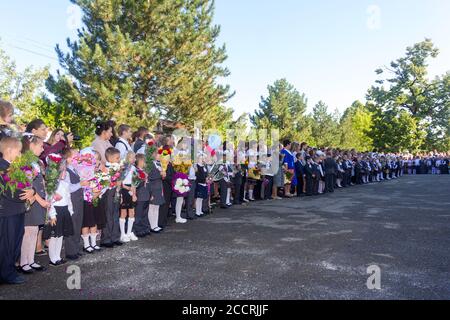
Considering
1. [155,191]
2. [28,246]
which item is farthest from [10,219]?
[155,191]

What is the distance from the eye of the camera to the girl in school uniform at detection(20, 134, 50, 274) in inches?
212

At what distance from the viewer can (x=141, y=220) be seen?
7.90m

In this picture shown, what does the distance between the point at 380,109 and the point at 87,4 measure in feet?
133

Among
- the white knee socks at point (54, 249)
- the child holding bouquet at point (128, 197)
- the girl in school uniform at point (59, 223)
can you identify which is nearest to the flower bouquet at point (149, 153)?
the child holding bouquet at point (128, 197)

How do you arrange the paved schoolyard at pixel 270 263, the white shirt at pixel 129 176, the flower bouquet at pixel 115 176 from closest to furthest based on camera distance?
1. the paved schoolyard at pixel 270 263
2. the flower bouquet at pixel 115 176
3. the white shirt at pixel 129 176

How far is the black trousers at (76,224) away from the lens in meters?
6.03

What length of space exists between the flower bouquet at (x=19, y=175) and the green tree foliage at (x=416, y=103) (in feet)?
162

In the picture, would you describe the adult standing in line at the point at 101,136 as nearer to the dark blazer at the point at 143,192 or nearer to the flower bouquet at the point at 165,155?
the dark blazer at the point at 143,192

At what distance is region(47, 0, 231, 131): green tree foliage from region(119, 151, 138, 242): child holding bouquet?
14.8 m

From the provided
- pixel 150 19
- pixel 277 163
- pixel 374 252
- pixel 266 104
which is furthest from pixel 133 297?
pixel 266 104

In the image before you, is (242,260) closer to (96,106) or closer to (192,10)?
(96,106)

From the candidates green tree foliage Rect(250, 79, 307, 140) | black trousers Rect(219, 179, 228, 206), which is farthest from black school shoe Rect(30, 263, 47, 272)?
green tree foliage Rect(250, 79, 307, 140)

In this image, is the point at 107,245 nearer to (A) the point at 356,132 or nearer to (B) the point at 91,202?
(B) the point at 91,202

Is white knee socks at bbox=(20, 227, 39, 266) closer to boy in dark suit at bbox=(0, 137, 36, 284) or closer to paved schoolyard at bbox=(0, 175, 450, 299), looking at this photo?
boy in dark suit at bbox=(0, 137, 36, 284)
